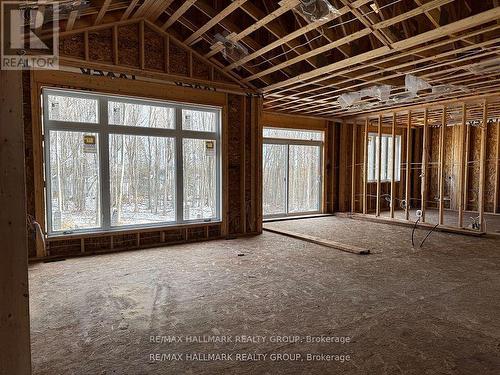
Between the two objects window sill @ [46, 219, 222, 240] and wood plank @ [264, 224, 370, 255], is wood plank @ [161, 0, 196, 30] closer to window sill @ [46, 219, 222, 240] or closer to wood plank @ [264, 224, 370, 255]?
window sill @ [46, 219, 222, 240]

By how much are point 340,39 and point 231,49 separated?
1.77 m

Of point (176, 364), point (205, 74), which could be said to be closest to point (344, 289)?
point (176, 364)

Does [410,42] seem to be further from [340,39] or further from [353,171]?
[353,171]

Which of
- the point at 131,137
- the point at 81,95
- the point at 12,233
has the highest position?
the point at 81,95

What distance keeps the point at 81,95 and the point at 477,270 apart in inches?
244

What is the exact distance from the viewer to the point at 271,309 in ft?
10.1

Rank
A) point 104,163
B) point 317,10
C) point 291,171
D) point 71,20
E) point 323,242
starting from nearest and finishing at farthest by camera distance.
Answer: point 317,10
point 71,20
point 104,163
point 323,242
point 291,171

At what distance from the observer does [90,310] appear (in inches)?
121

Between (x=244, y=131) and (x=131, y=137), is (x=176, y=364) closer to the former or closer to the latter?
(x=131, y=137)

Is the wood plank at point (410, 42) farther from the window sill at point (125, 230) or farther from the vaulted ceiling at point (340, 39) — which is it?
the window sill at point (125, 230)

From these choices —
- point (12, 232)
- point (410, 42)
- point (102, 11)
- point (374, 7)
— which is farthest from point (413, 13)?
point (12, 232)

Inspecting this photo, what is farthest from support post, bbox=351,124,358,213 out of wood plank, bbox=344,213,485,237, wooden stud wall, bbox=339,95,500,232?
wood plank, bbox=344,213,485,237

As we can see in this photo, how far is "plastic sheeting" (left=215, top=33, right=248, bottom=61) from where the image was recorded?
510cm

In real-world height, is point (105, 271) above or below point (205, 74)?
below
